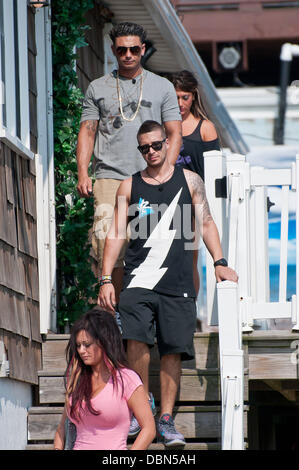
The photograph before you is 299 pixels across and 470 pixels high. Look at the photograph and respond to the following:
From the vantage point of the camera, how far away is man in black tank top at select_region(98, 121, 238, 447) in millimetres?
5465

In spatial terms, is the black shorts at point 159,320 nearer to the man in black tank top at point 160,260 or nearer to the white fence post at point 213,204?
the man in black tank top at point 160,260

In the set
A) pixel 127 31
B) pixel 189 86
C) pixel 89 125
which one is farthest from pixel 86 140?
pixel 189 86

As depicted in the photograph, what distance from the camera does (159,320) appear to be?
5.52m

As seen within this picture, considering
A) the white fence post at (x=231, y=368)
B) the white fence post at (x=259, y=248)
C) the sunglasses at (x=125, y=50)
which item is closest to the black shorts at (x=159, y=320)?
the white fence post at (x=231, y=368)

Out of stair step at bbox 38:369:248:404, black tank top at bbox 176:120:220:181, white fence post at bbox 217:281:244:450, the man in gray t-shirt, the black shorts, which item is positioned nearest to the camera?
white fence post at bbox 217:281:244:450

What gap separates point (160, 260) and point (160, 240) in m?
0.11

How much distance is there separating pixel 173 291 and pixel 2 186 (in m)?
1.10

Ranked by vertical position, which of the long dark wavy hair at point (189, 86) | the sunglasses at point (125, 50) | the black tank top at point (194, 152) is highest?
the sunglasses at point (125, 50)

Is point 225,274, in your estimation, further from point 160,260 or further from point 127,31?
point 127,31

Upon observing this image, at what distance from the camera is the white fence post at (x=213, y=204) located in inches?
244

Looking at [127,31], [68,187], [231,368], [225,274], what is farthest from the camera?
[68,187]

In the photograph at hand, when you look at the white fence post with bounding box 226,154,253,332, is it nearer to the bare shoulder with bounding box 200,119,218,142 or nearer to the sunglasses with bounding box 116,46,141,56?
the bare shoulder with bounding box 200,119,218,142

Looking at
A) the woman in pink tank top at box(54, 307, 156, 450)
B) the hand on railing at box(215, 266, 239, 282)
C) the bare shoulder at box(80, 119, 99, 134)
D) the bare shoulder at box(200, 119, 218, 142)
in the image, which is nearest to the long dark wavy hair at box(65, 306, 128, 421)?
the woman in pink tank top at box(54, 307, 156, 450)

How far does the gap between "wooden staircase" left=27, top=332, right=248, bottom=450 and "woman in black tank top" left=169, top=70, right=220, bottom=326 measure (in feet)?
2.09
